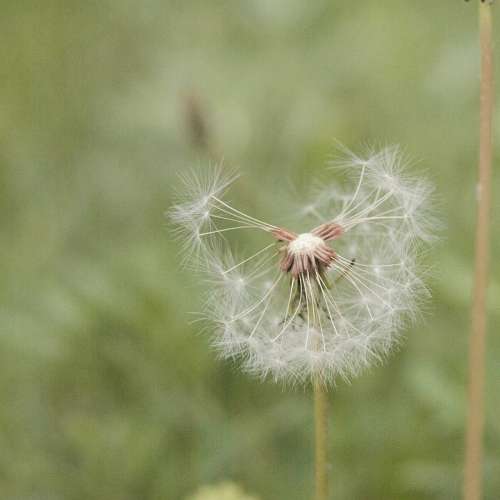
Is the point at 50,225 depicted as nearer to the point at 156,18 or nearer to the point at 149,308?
the point at 149,308

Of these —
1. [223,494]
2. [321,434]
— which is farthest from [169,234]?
[321,434]

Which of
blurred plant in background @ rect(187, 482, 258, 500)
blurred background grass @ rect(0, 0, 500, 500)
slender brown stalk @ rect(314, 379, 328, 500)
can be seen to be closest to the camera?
slender brown stalk @ rect(314, 379, 328, 500)

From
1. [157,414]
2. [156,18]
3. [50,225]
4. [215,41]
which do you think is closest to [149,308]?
[157,414]

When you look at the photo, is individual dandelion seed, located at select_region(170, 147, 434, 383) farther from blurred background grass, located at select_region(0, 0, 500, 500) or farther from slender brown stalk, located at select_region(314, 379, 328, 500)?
blurred background grass, located at select_region(0, 0, 500, 500)

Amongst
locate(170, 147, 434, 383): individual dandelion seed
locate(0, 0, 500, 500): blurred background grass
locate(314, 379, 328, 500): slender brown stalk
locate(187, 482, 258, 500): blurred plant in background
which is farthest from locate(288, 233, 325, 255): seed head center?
locate(0, 0, 500, 500): blurred background grass

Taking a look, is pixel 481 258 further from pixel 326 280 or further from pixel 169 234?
pixel 169 234

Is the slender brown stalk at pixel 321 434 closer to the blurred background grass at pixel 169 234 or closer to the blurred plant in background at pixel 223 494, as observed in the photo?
the blurred plant in background at pixel 223 494
